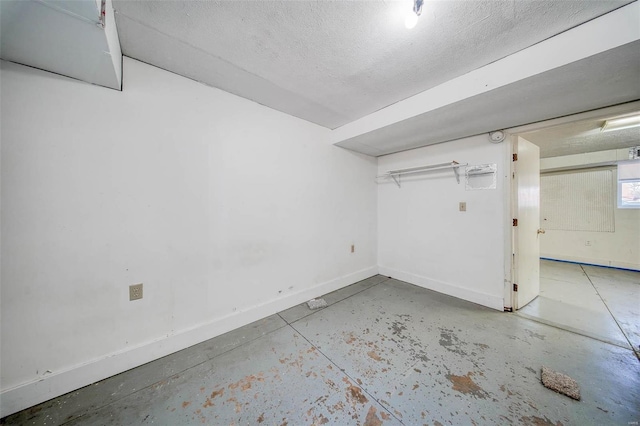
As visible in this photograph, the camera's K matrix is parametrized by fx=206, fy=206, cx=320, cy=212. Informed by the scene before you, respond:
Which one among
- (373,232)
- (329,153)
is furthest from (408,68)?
(373,232)

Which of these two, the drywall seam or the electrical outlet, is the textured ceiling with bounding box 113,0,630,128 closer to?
the drywall seam

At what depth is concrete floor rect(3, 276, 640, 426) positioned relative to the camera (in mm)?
1197

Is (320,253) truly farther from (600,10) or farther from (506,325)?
(600,10)

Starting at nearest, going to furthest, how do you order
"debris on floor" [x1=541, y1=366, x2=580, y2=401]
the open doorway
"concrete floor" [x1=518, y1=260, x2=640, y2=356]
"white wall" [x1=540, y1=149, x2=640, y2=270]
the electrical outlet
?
"debris on floor" [x1=541, y1=366, x2=580, y2=401]
the electrical outlet
"concrete floor" [x1=518, y1=260, x2=640, y2=356]
the open doorway
"white wall" [x1=540, y1=149, x2=640, y2=270]

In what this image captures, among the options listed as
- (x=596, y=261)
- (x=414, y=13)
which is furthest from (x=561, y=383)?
(x=596, y=261)

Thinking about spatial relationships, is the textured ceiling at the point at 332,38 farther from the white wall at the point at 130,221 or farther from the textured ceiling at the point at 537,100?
the white wall at the point at 130,221

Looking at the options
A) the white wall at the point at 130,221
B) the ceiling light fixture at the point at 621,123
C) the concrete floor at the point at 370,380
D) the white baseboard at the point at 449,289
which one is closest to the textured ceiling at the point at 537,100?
the ceiling light fixture at the point at 621,123

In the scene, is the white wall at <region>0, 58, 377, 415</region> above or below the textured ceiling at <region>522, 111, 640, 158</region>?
below

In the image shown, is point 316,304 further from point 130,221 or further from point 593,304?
point 593,304

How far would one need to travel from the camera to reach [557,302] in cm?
257

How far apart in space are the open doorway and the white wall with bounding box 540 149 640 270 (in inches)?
0.4

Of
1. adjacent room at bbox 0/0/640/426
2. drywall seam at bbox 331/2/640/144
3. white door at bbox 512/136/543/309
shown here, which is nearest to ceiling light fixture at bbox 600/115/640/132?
adjacent room at bbox 0/0/640/426

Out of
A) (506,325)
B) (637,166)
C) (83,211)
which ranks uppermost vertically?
(637,166)

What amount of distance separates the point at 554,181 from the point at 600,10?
198 inches
